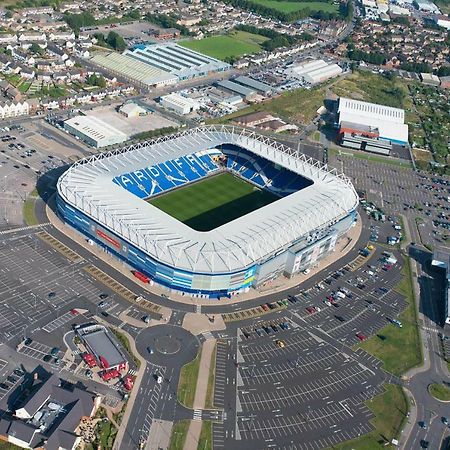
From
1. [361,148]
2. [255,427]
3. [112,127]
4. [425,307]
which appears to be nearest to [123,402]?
[255,427]

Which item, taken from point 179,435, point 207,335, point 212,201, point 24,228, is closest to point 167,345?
point 207,335

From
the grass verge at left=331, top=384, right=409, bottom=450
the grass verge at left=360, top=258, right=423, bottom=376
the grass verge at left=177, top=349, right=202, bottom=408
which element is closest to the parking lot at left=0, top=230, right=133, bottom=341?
the grass verge at left=177, top=349, right=202, bottom=408

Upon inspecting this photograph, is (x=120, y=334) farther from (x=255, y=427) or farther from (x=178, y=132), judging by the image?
(x=178, y=132)

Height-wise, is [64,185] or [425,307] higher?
[64,185]

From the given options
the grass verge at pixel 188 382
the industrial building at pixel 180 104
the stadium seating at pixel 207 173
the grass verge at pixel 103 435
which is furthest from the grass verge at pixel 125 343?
the industrial building at pixel 180 104

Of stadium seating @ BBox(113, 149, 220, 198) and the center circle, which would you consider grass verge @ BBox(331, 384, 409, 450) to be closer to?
the center circle

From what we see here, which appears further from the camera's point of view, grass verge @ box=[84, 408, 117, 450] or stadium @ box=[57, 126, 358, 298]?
stadium @ box=[57, 126, 358, 298]

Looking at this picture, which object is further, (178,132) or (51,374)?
(178,132)
